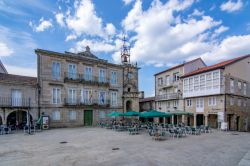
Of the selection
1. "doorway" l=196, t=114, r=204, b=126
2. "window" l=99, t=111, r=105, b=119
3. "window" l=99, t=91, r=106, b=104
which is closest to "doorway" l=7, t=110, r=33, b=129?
"window" l=99, t=111, r=105, b=119

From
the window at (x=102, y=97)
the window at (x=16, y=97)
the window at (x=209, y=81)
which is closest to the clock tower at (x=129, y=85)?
the window at (x=102, y=97)

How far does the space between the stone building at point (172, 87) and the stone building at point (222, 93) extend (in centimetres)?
164

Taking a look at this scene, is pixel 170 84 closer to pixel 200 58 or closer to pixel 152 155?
pixel 200 58

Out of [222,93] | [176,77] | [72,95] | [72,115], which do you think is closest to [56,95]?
[72,95]

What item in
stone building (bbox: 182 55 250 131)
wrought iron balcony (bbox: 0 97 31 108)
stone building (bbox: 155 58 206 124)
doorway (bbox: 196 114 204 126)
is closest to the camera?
wrought iron balcony (bbox: 0 97 31 108)

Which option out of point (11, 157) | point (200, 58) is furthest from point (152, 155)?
point (200, 58)

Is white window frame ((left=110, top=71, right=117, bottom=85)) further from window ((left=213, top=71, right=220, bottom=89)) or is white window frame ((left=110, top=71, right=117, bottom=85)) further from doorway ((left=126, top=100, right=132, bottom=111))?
window ((left=213, top=71, right=220, bottom=89))

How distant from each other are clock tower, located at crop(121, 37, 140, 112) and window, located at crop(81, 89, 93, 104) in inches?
264

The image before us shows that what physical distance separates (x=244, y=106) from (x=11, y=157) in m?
28.8

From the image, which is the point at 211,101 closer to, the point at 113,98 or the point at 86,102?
the point at 113,98

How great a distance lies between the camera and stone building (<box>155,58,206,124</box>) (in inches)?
1141

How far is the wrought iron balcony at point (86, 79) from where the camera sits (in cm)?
2556

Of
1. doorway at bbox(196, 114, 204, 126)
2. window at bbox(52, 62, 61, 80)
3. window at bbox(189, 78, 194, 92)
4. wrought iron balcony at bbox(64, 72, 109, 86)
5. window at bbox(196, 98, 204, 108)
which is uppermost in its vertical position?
window at bbox(52, 62, 61, 80)

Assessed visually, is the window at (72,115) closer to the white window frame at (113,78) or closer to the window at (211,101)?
the white window frame at (113,78)
